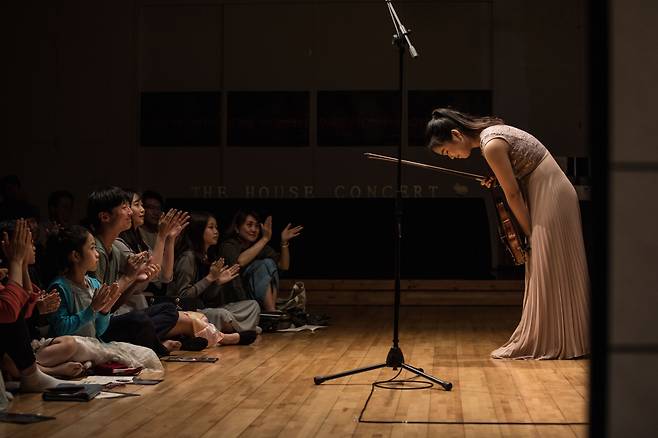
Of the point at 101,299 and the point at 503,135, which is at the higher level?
the point at 503,135

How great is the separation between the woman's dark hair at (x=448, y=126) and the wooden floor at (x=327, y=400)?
1227 mm

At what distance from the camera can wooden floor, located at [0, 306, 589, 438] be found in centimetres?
326

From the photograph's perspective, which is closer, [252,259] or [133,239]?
[133,239]

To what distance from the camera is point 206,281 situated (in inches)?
239

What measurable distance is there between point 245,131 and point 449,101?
2403 millimetres

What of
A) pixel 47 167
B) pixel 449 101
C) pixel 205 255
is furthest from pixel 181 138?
pixel 205 255

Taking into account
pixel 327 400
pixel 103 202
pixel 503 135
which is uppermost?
pixel 503 135

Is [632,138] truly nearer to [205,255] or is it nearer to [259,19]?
[205,255]

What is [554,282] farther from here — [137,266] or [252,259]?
[252,259]

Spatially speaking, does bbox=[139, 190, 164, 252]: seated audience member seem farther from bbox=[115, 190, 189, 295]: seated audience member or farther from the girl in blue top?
the girl in blue top

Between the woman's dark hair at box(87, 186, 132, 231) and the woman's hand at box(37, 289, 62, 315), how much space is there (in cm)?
89

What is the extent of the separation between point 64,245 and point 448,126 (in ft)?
7.12

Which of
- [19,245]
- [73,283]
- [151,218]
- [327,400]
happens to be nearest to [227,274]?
[151,218]

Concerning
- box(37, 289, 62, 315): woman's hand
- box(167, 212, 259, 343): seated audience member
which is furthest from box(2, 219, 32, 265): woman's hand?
box(167, 212, 259, 343): seated audience member
